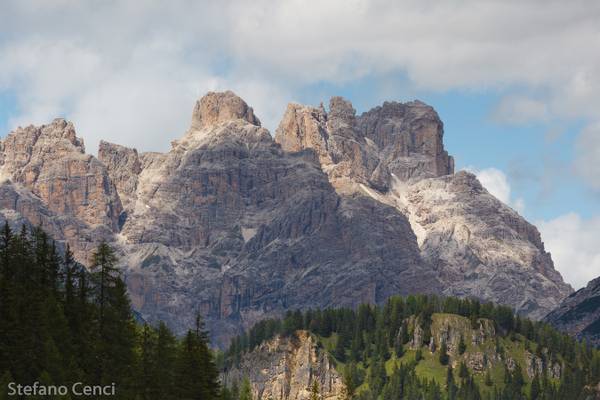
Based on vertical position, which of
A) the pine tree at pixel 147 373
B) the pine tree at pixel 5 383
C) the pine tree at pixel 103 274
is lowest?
the pine tree at pixel 5 383

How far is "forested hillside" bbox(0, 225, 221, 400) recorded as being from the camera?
129m

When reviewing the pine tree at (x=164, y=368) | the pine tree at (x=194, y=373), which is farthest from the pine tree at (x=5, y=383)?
the pine tree at (x=194, y=373)

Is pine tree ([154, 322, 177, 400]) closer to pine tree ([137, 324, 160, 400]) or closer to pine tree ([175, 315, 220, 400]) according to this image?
pine tree ([137, 324, 160, 400])

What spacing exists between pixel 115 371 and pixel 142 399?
4.13 metres

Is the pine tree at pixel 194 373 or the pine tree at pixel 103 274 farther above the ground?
the pine tree at pixel 103 274

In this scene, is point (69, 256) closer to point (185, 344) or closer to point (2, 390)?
point (185, 344)

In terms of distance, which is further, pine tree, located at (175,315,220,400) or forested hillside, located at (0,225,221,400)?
pine tree, located at (175,315,220,400)

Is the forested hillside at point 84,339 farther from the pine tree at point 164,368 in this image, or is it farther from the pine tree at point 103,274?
the pine tree at point 103,274

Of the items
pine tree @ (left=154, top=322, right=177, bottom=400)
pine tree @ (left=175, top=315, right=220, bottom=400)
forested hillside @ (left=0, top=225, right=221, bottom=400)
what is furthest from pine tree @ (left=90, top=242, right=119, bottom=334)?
pine tree @ (left=175, top=315, right=220, bottom=400)

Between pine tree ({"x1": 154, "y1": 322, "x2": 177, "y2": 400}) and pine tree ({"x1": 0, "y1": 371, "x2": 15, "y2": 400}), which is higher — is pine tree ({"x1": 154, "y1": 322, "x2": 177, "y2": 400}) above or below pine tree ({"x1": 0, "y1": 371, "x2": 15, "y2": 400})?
above

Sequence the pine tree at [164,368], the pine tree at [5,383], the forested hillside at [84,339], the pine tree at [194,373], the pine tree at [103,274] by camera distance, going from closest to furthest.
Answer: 1. the pine tree at [5,383]
2. the forested hillside at [84,339]
3. the pine tree at [164,368]
4. the pine tree at [103,274]
5. the pine tree at [194,373]

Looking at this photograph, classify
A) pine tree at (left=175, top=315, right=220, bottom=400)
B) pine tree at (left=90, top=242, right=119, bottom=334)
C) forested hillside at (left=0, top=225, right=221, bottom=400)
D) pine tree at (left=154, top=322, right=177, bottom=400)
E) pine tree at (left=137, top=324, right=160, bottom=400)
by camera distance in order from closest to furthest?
forested hillside at (left=0, top=225, right=221, bottom=400)
pine tree at (left=137, top=324, right=160, bottom=400)
pine tree at (left=154, top=322, right=177, bottom=400)
pine tree at (left=90, top=242, right=119, bottom=334)
pine tree at (left=175, top=315, right=220, bottom=400)

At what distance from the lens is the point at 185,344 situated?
147250 millimetres

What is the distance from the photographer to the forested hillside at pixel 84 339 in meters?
129
